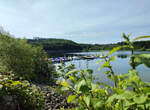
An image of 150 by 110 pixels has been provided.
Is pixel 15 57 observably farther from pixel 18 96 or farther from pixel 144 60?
pixel 144 60

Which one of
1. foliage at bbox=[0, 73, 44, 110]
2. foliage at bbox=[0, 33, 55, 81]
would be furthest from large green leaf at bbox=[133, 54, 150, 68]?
foliage at bbox=[0, 33, 55, 81]

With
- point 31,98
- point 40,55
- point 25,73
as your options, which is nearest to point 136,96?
point 31,98

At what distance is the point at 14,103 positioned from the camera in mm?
2201

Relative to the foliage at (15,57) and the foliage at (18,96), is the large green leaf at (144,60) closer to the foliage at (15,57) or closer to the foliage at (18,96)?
the foliage at (18,96)

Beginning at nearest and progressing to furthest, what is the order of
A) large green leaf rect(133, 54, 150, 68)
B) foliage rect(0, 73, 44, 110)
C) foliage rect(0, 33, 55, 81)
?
large green leaf rect(133, 54, 150, 68) < foliage rect(0, 73, 44, 110) < foliage rect(0, 33, 55, 81)

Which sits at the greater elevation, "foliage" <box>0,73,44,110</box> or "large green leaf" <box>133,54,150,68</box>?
"large green leaf" <box>133,54,150,68</box>

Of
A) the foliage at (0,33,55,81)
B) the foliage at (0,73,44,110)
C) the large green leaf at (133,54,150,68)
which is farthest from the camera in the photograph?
the foliage at (0,33,55,81)

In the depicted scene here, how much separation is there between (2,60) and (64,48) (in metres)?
62.3

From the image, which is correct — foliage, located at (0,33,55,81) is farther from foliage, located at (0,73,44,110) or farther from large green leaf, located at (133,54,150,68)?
large green leaf, located at (133,54,150,68)

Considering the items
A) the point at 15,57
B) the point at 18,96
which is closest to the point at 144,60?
the point at 18,96

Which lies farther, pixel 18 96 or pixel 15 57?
pixel 15 57

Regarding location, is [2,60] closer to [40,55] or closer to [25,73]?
[25,73]

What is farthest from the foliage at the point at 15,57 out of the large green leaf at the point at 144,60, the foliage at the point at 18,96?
the large green leaf at the point at 144,60

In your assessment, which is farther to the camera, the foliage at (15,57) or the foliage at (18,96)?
the foliage at (15,57)
